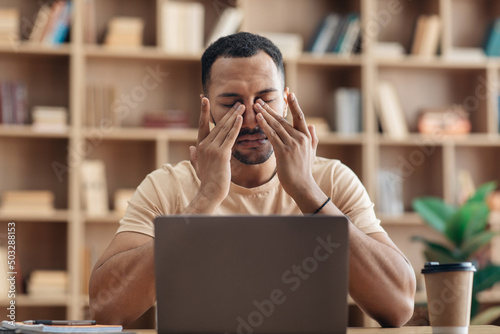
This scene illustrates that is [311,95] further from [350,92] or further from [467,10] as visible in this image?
[467,10]

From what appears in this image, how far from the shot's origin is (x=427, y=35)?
3691 mm

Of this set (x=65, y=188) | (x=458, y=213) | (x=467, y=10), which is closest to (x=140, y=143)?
(x=65, y=188)

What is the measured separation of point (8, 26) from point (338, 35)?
169cm

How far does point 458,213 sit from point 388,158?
65 centimetres

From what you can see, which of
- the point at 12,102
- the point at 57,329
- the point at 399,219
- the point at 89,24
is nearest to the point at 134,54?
the point at 89,24

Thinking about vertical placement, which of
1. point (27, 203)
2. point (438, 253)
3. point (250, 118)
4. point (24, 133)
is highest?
point (24, 133)

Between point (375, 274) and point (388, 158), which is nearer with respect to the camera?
point (375, 274)

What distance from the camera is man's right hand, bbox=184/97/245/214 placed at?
5.14 feet

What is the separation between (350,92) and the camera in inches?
142

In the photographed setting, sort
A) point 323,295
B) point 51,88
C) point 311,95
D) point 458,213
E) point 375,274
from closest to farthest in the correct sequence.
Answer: point 323,295, point 375,274, point 458,213, point 51,88, point 311,95

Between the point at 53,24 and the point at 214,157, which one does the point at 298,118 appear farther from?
the point at 53,24

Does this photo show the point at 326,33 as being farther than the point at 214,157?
Yes

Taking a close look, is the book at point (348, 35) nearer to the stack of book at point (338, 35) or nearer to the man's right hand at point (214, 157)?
the stack of book at point (338, 35)

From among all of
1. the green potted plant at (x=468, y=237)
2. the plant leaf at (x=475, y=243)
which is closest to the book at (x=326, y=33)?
the green potted plant at (x=468, y=237)
